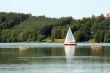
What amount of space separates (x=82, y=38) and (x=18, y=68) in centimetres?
12090

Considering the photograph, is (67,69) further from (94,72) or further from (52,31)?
(52,31)

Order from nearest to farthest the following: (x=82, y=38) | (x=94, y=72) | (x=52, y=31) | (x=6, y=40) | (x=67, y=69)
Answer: (x=94, y=72) < (x=67, y=69) < (x=82, y=38) < (x=52, y=31) < (x=6, y=40)

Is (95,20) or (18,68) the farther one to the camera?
(95,20)

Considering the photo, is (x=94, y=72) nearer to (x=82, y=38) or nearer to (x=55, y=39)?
(x=82, y=38)

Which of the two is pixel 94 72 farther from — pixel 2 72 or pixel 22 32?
pixel 22 32

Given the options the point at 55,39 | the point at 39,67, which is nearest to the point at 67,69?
the point at 39,67

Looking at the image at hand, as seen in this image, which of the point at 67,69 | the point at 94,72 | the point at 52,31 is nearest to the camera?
the point at 94,72

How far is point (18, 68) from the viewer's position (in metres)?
45.8

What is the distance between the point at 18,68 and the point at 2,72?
13.6 ft

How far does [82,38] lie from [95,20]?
1639 cm

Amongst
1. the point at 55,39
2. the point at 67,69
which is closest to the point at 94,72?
the point at 67,69

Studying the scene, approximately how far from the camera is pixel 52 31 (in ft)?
583

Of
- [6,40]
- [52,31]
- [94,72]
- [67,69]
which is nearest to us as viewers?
[94,72]

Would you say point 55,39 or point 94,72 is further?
point 55,39
